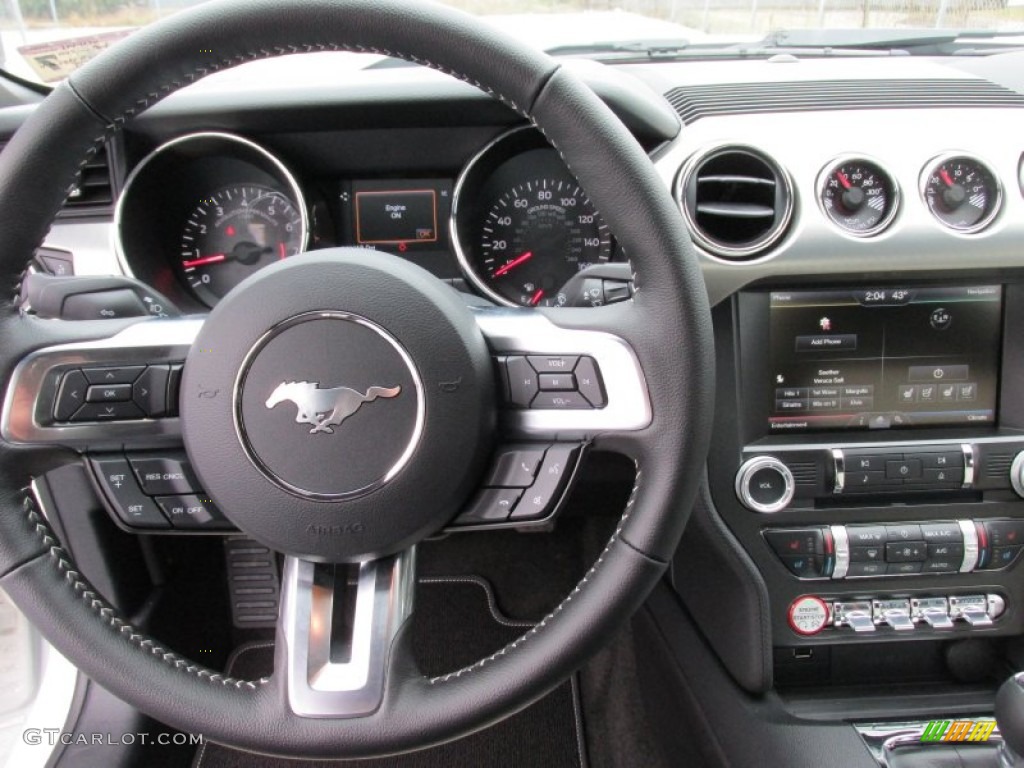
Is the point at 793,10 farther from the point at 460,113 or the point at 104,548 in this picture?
the point at 104,548

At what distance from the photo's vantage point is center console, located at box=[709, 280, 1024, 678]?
1.47 meters

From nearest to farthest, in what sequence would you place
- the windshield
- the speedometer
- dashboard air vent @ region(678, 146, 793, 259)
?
dashboard air vent @ region(678, 146, 793, 259)
the speedometer
the windshield

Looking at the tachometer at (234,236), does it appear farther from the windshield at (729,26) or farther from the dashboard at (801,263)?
the windshield at (729,26)

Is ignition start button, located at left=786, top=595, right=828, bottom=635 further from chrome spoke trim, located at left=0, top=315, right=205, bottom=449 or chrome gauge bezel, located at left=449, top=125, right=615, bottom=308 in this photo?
chrome spoke trim, located at left=0, top=315, right=205, bottom=449

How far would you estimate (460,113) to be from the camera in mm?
1538

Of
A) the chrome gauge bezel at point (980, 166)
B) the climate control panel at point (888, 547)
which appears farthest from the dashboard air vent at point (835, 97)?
the climate control panel at point (888, 547)

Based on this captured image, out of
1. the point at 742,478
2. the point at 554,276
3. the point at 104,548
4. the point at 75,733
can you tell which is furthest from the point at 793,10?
the point at 75,733

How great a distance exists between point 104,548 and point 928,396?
1.46 meters

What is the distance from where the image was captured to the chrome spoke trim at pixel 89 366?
1051 millimetres

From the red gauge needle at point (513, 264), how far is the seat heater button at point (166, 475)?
74 cm

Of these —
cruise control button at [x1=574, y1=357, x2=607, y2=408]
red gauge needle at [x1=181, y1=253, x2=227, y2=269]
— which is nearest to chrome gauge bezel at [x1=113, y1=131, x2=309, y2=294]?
red gauge needle at [x1=181, y1=253, x2=227, y2=269]

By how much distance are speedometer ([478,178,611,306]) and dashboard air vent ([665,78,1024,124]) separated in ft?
0.84

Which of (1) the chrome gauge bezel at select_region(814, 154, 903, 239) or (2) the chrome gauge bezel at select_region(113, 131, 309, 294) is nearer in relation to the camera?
(1) the chrome gauge bezel at select_region(814, 154, 903, 239)

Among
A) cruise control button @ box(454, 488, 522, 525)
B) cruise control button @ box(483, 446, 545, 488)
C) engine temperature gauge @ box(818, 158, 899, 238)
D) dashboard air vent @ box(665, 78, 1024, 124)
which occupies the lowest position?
cruise control button @ box(454, 488, 522, 525)
